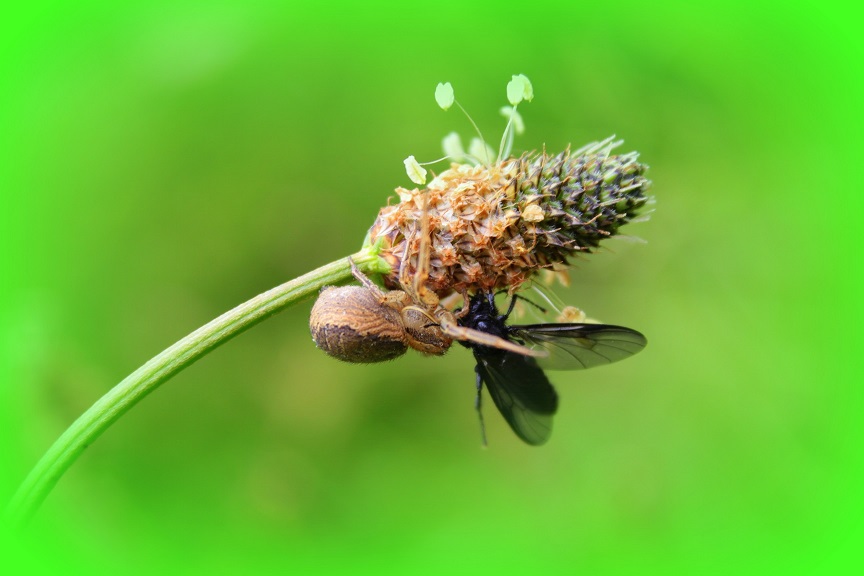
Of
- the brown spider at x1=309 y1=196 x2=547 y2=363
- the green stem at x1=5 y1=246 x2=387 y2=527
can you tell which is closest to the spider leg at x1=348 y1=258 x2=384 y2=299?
the brown spider at x1=309 y1=196 x2=547 y2=363

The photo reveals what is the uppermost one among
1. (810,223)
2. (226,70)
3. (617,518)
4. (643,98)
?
(226,70)

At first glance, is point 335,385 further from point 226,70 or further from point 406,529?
point 226,70

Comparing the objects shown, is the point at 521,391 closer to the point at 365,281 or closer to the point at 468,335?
the point at 468,335

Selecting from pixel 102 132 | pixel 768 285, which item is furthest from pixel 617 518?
pixel 102 132

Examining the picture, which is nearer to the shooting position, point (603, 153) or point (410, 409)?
point (603, 153)

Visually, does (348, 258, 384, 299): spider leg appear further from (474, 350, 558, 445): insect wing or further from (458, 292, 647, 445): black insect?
(474, 350, 558, 445): insect wing

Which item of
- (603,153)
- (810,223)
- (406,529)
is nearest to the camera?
(603,153)
